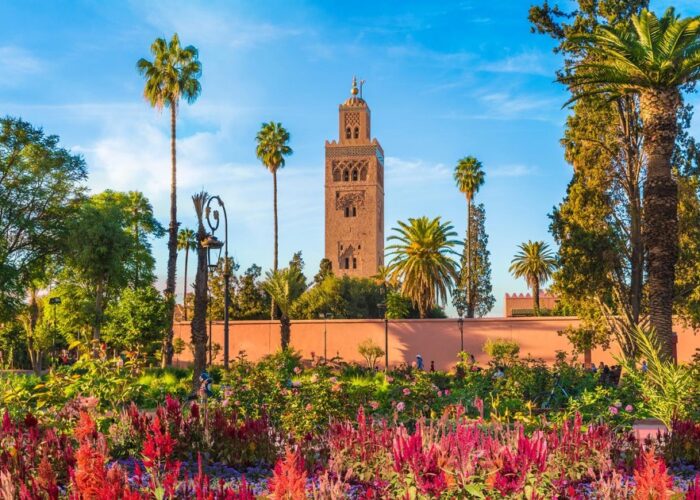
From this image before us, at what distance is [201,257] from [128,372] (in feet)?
20.5

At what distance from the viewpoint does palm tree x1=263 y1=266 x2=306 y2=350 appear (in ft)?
113

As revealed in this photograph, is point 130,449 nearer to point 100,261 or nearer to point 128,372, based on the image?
point 128,372

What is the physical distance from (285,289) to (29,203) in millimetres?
13736

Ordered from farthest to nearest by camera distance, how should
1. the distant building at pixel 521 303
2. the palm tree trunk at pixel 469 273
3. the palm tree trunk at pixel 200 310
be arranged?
the distant building at pixel 521 303
the palm tree trunk at pixel 469 273
the palm tree trunk at pixel 200 310

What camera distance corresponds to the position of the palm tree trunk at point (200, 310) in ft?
61.1

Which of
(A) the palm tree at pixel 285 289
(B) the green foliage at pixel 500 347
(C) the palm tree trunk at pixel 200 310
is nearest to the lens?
(C) the palm tree trunk at pixel 200 310

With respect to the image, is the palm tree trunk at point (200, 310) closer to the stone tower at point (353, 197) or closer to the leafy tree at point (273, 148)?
the leafy tree at point (273, 148)

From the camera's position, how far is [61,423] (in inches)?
366

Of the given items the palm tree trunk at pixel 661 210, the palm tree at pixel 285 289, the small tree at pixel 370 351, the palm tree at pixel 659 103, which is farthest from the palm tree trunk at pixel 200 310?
the small tree at pixel 370 351

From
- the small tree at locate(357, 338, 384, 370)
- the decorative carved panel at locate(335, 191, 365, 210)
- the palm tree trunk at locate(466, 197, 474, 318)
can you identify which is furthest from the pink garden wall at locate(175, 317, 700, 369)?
the decorative carved panel at locate(335, 191, 365, 210)

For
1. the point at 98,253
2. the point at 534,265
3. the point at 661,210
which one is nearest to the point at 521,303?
the point at 534,265

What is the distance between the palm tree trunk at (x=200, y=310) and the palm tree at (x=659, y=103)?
10.1m

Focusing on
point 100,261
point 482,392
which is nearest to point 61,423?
point 482,392

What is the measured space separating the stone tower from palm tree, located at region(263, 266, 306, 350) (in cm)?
4389
